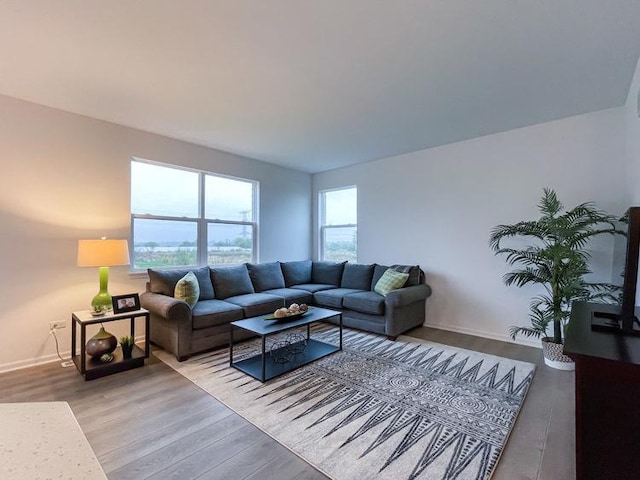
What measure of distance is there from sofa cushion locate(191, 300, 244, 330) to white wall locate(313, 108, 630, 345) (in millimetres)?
2415

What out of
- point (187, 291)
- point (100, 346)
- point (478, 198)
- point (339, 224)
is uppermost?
point (478, 198)

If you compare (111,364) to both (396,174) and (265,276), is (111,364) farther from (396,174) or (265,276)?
(396,174)

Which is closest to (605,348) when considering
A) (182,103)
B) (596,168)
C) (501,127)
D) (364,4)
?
(364,4)

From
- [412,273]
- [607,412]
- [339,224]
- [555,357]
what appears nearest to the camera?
[607,412]

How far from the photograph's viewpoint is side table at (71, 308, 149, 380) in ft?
8.75

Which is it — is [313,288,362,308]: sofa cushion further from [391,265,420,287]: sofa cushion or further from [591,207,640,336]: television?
[591,207,640,336]: television

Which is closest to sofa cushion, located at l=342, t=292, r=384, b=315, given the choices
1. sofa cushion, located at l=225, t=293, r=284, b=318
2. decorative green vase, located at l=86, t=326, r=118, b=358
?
sofa cushion, located at l=225, t=293, r=284, b=318

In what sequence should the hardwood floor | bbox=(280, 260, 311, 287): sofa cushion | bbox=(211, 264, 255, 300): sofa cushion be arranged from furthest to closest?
bbox=(280, 260, 311, 287): sofa cushion < bbox=(211, 264, 255, 300): sofa cushion < the hardwood floor

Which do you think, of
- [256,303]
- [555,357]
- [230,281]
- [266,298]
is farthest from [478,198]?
[230,281]

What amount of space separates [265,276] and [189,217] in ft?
4.42

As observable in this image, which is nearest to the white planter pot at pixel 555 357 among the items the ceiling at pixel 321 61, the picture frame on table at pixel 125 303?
the ceiling at pixel 321 61

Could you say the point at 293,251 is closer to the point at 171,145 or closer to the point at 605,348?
the point at 171,145

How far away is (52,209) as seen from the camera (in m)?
3.12

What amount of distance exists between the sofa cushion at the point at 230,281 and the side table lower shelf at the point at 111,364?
1.16 meters
